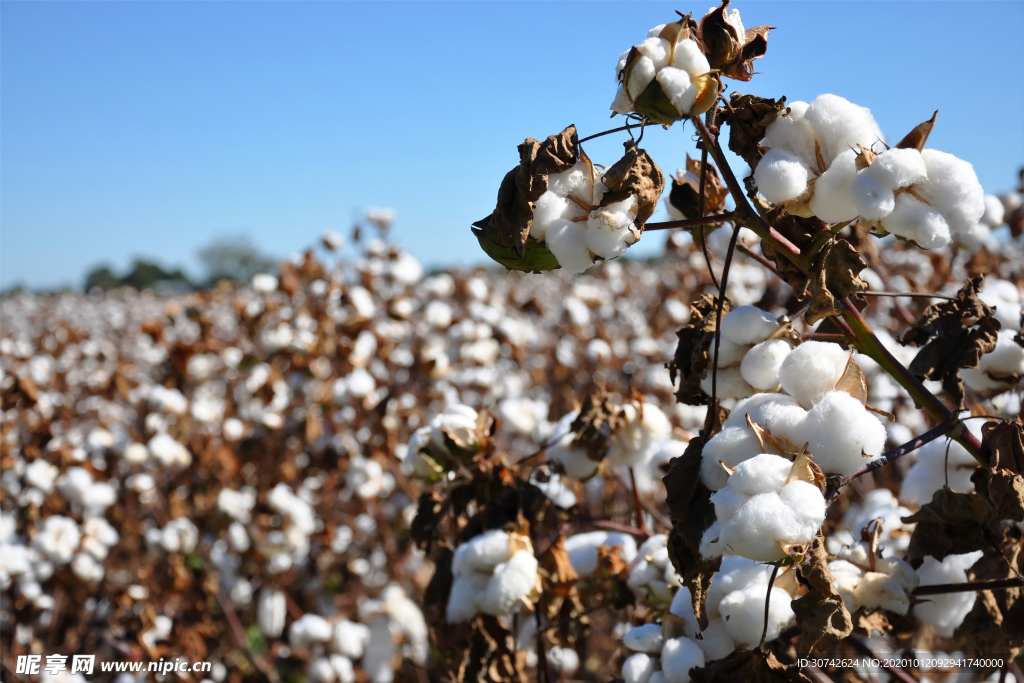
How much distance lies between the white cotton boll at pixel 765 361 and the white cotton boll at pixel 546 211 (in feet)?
0.99

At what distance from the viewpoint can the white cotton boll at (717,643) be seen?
39.3 inches

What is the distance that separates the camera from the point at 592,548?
1.46 m

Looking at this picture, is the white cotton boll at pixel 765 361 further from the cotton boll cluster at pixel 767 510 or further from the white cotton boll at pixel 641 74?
the white cotton boll at pixel 641 74

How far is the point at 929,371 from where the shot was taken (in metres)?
0.99

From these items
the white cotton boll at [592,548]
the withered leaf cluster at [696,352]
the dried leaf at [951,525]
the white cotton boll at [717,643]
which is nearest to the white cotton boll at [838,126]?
the withered leaf cluster at [696,352]

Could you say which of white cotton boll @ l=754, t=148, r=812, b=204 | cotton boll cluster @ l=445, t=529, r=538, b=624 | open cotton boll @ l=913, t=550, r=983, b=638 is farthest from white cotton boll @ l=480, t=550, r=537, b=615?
white cotton boll @ l=754, t=148, r=812, b=204

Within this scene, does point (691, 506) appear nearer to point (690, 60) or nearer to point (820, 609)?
point (820, 609)

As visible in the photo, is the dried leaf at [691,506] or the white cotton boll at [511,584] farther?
the white cotton boll at [511,584]

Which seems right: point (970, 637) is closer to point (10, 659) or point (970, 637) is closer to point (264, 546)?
point (264, 546)

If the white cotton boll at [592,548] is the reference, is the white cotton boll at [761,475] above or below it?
below

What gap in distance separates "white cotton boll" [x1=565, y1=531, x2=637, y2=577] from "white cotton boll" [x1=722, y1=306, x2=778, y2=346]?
628 millimetres

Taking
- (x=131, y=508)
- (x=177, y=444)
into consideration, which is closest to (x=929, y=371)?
(x=177, y=444)

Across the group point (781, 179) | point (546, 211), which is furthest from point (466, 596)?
point (781, 179)

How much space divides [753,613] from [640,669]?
0.20 metres
